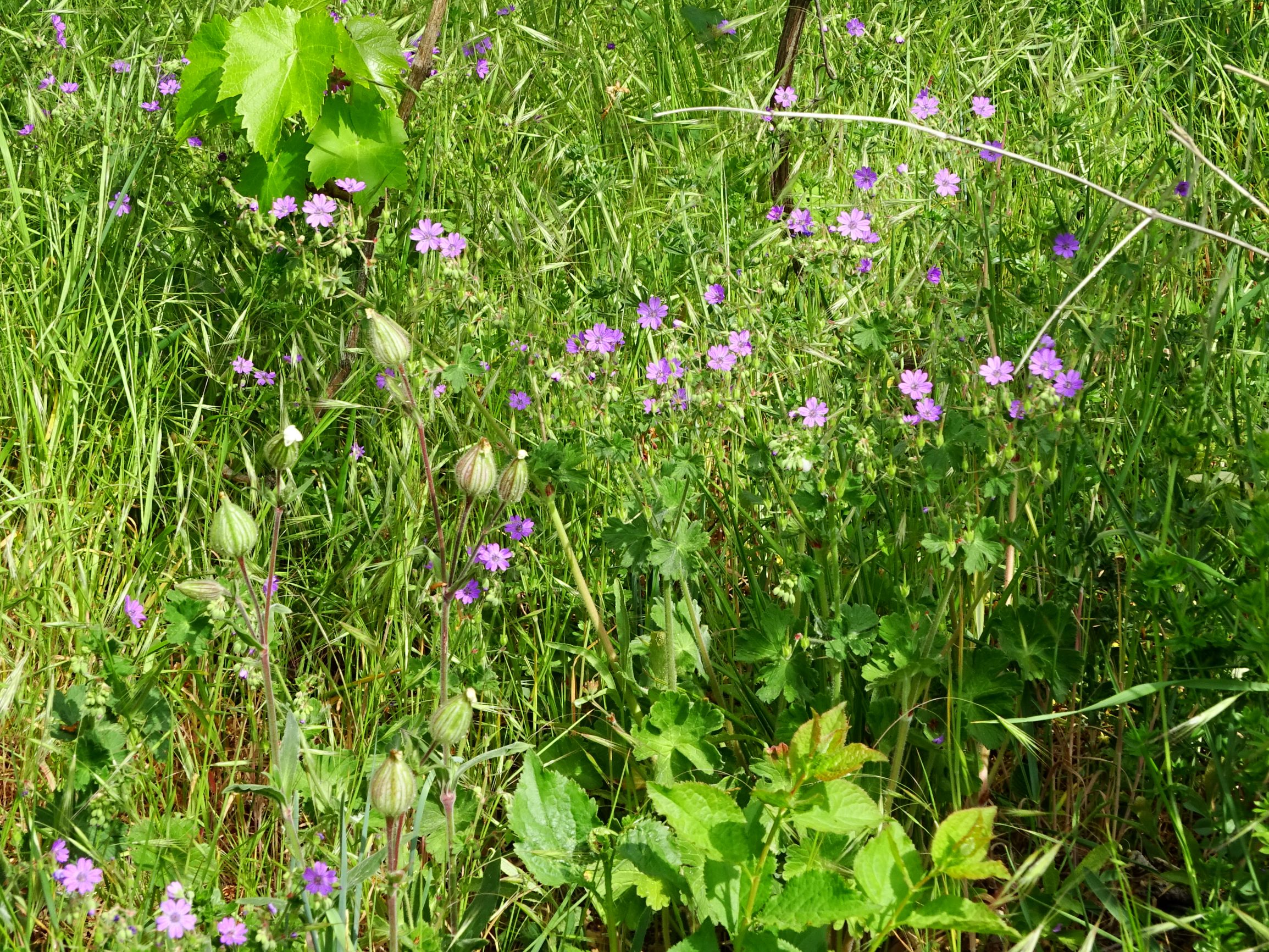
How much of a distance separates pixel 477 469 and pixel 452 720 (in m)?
0.29

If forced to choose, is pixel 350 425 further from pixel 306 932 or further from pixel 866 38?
pixel 866 38

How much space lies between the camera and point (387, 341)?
147 cm

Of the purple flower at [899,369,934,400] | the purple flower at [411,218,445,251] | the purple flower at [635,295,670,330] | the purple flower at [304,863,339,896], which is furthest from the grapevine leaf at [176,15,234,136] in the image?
the purple flower at [304,863,339,896]

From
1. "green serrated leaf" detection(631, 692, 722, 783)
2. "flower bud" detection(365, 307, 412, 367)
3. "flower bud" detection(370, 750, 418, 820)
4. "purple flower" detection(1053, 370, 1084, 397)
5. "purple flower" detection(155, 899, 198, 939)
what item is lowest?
"green serrated leaf" detection(631, 692, 722, 783)

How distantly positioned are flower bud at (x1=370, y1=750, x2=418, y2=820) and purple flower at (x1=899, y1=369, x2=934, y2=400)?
33.4 inches

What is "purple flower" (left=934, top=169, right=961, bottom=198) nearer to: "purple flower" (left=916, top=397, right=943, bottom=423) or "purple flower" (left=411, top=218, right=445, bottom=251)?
"purple flower" (left=916, top=397, right=943, bottom=423)

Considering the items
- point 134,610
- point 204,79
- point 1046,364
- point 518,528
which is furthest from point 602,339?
point 204,79

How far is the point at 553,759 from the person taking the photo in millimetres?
1869

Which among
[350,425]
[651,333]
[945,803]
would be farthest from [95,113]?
[945,803]

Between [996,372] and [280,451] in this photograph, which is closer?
[280,451]

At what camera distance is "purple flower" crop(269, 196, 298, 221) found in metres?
2.21

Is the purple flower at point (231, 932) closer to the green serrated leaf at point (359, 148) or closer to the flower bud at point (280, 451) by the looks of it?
the flower bud at point (280, 451)

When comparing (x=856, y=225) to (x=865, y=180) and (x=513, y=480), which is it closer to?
(x=865, y=180)

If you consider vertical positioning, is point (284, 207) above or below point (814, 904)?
above
